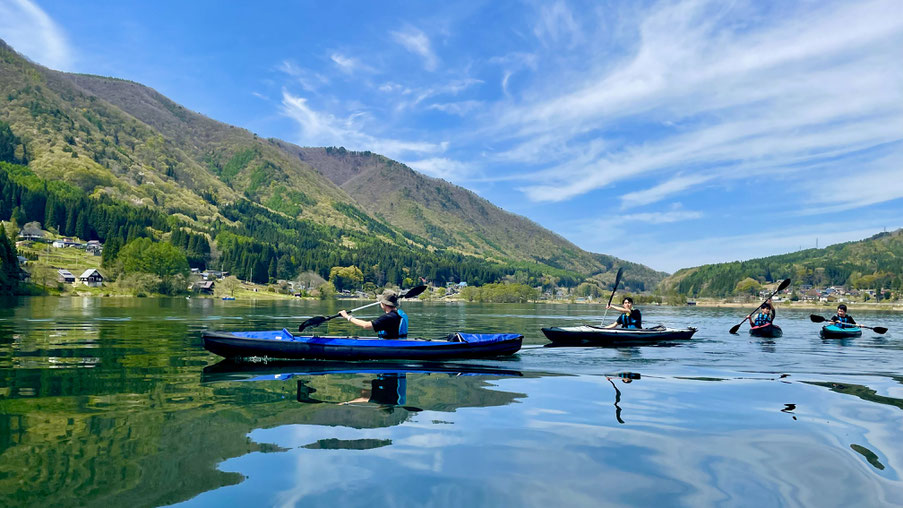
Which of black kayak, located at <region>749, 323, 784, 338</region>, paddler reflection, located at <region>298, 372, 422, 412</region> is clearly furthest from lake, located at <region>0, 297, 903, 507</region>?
black kayak, located at <region>749, 323, 784, 338</region>

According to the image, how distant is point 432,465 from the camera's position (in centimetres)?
923

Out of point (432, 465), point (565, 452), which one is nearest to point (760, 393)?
point (565, 452)

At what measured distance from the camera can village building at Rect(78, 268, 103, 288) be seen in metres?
150

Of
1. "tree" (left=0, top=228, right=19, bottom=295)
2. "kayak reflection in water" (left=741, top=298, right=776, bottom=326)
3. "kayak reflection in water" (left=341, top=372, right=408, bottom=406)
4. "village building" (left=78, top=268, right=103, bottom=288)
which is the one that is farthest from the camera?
"village building" (left=78, top=268, right=103, bottom=288)

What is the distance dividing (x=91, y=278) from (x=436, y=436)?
168544 mm

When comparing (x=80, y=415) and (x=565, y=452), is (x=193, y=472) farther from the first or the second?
(x=565, y=452)

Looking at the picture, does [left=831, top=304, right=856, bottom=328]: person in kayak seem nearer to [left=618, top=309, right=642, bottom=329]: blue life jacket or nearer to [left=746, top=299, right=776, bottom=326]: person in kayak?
[left=746, top=299, right=776, bottom=326]: person in kayak

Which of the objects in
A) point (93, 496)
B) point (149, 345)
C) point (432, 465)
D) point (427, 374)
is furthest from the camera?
point (149, 345)

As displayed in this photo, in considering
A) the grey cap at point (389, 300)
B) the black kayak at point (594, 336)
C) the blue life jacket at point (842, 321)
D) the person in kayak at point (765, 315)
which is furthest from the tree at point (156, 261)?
the blue life jacket at point (842, 321)

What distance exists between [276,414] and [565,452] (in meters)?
6.33

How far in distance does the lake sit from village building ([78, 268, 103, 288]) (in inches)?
5970

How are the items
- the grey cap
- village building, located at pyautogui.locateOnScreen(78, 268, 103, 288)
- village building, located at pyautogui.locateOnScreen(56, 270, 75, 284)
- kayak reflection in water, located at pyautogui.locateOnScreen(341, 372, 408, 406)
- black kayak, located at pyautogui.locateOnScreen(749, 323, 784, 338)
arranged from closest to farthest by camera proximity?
1. kayak reflection in water, located at pyautogui.locateOnScreen(341, 372, 408, 406)
2. the grey cap
3. black kayak, located at pyautogui.locateOnScreen(749, 323, 784, 338)
4. village building, located at pyautogui.locateOnScreen(56, 270, 75, 284)
5. village building, located at pyautogui.locateOnScreen(78, 268, 103, 288)

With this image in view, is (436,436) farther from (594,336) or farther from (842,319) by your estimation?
(842,319)

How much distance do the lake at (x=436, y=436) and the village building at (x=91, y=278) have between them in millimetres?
151643
